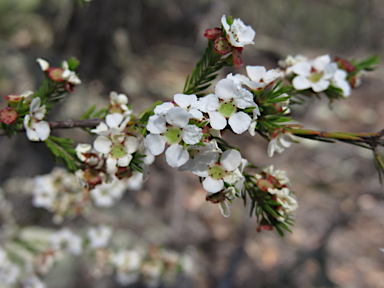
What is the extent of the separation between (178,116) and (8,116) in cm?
52

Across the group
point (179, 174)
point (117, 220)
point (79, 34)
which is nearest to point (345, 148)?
point (179, 174)

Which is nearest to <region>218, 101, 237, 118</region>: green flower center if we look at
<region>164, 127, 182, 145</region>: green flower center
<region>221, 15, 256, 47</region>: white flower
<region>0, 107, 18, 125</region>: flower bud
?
<region>164, 127, 182, 145</region>: green flower center

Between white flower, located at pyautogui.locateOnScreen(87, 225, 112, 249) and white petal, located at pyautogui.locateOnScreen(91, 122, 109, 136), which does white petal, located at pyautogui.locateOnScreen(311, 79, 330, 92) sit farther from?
white flower, located at pyautogui.locateOnScreen(87, 225, 112, 249)

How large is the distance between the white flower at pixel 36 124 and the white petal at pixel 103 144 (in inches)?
7.4

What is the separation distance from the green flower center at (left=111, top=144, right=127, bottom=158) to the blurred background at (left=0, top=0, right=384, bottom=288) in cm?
145

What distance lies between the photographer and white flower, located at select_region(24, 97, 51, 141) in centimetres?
80

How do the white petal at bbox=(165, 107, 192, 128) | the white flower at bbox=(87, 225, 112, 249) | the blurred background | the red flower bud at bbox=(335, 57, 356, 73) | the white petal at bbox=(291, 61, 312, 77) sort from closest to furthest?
the white petal at bbox=(165, 107, 192, 128) < the white petal at bbox=(291, 61, 312, 77) < the red flower bud at bbox=(335, 57, 356, 73) < the white flower at bbox=(87, 225, 112, 249) < the blurred background

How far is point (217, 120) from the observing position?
646 millimetres

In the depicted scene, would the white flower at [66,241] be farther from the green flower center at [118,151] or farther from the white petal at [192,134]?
the white petal at [192,134]

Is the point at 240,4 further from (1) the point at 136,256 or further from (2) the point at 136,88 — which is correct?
(1) the point at 136,256

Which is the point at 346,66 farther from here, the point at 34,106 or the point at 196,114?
the point at 34,106

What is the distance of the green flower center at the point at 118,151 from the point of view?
0.74 metres

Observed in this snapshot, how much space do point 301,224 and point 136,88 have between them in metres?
2.84

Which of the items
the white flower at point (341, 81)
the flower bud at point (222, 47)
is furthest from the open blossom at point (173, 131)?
the white flower at point (341, 81)
